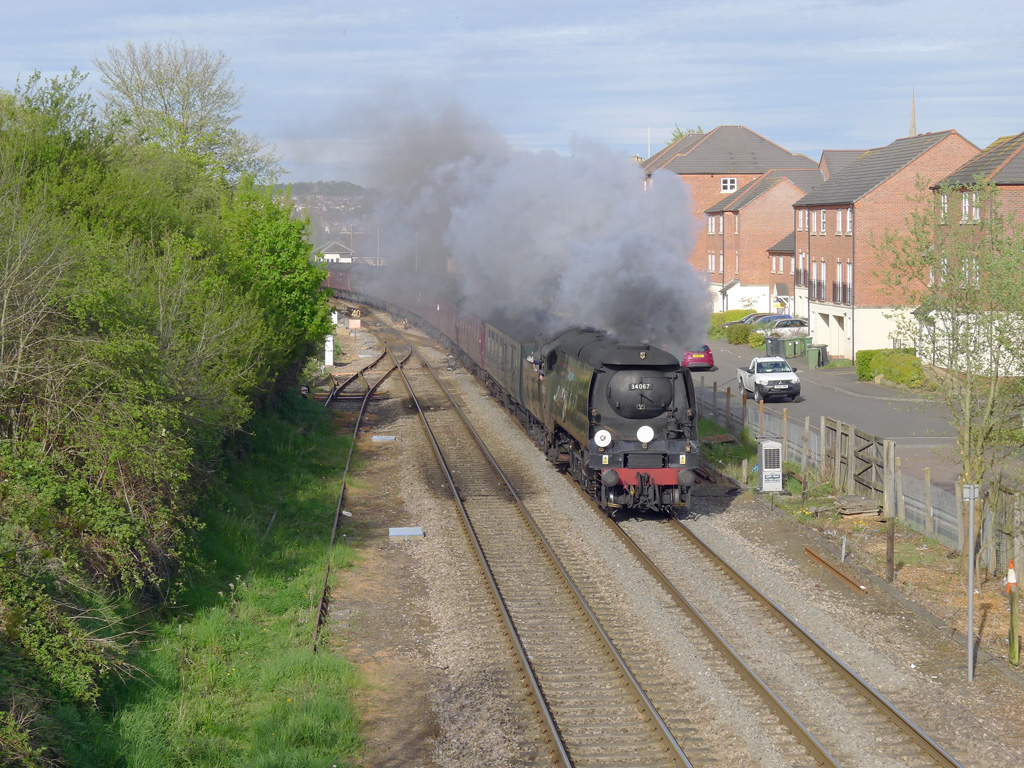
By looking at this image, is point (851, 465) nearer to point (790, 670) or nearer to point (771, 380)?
point (790, 670)

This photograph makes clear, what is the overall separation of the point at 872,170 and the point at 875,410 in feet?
60.5

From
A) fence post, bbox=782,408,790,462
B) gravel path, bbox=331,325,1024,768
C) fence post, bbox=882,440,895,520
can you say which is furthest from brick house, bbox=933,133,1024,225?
gravel path, bbox=331,325,1024,768

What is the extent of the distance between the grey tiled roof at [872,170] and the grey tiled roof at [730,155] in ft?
84.4

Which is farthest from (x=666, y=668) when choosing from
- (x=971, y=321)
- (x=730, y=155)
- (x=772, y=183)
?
(x=730, y=155)

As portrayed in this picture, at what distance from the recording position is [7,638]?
8.78m

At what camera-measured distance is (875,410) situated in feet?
99.3

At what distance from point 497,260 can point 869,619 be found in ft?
64.2

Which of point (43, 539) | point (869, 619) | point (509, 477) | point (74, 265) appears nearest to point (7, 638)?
point (43, 539)

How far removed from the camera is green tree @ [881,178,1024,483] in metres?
14.1

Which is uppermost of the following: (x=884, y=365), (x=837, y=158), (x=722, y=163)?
(x=722, y=163)

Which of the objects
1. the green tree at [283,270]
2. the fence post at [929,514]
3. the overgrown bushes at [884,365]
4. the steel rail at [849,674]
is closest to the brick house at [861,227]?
the overgrown bushes at [884,365]

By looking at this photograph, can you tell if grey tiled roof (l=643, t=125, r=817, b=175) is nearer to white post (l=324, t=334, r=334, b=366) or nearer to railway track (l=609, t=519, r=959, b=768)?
white post (l=324, t=334, r=334, b=366)

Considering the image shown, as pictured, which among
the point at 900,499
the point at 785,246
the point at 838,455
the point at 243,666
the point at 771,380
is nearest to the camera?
the point at 243,666

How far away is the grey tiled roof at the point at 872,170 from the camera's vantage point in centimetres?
4231
